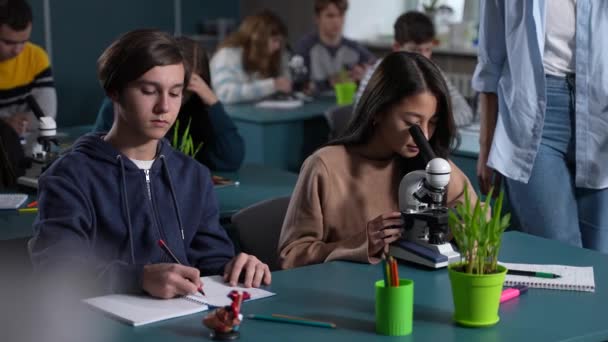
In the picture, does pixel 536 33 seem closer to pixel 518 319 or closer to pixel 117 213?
pixel 518 319

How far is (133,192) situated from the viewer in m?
2.07

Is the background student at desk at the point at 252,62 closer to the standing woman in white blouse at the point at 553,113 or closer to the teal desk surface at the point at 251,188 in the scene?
the teal desk surface at the point at 251,188

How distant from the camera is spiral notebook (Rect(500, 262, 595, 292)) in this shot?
1.90 m

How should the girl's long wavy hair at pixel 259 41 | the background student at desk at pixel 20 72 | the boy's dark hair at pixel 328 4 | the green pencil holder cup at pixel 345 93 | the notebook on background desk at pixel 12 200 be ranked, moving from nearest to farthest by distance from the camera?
the notebook on background desk at pixel 12 200 < the background student at desk at pixel 20 72 < the green pencil holder cup at pixel 345 93 < the girl's long wavy hair at pixel 259 41 < the boy's dark hair at pixel 328 4

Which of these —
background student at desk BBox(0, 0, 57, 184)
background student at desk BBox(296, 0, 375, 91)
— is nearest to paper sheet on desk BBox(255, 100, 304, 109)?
background student at desk BBox(296, 0, 375, 91)

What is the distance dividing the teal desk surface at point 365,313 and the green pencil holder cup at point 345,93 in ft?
11.0

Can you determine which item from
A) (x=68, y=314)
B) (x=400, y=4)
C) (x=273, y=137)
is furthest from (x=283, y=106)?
(x=68, y=314)

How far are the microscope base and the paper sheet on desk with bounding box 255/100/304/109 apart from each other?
3.22m

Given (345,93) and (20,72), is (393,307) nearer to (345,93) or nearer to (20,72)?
(20,72)

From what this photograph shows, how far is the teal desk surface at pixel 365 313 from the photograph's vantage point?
5.26 feet

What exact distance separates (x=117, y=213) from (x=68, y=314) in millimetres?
389

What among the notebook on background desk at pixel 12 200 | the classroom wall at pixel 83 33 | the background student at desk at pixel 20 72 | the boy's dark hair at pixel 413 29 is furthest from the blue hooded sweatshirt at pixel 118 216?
the classroom wall at pixel 83 33

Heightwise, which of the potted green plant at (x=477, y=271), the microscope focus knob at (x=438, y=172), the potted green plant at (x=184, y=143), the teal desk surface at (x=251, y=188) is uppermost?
the microscope focus knob at (x=438, y=172)

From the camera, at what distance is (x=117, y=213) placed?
2.05m
